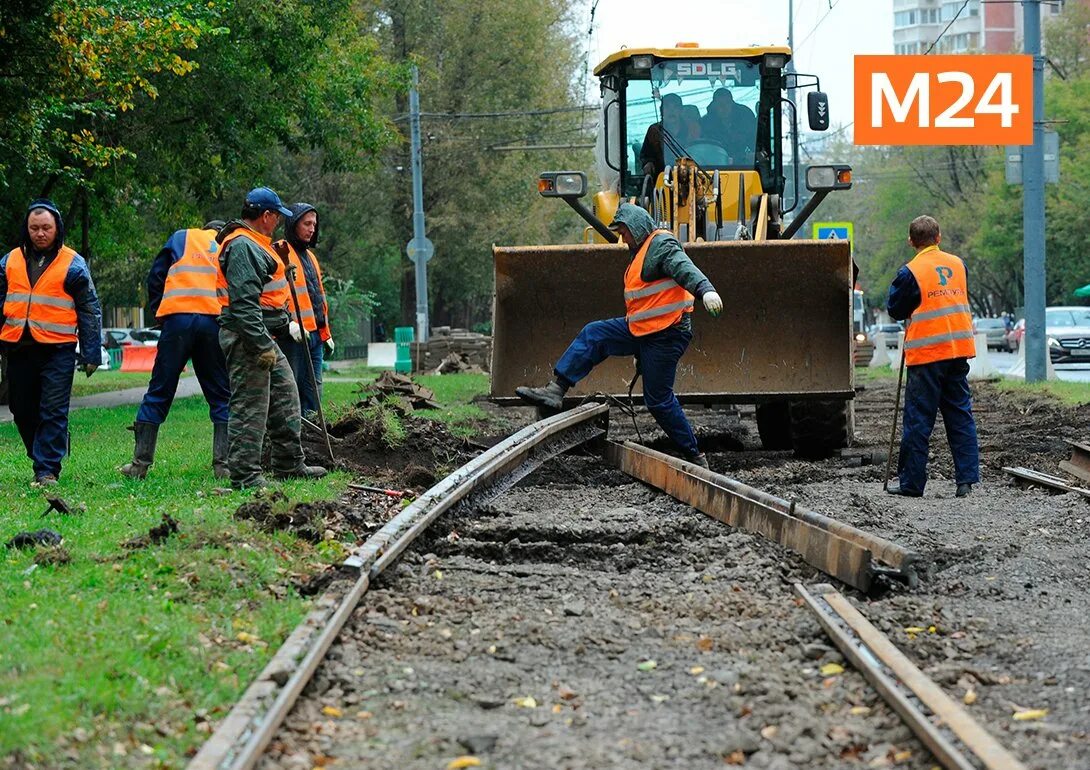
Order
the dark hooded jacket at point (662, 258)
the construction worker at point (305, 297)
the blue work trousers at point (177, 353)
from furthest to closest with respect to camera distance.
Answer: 1. the construction worker at point (305, 297)
2. the blue work trousers at point (177, 353)
3. the dark hooded jacket at point (662, 258)

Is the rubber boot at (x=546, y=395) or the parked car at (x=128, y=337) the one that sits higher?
the rubber boot at (x=546, y=395)

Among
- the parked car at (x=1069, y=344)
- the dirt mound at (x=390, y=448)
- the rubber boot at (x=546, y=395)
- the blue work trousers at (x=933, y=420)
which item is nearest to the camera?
the blue work trousers at (x=933, y=420)

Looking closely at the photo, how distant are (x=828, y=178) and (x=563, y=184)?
87.3 inches

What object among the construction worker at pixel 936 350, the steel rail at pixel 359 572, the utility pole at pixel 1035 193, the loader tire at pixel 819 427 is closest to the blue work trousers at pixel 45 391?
the steel rail at pixel 359 572

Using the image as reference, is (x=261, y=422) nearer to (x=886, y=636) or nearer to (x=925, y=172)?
(x=886, y=636)

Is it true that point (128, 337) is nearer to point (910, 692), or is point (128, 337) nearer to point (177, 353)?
point (177, 353)

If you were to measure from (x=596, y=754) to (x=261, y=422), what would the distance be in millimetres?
5929

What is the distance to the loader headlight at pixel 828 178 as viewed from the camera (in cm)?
1302

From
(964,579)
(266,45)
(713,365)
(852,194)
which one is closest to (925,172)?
(852,194)

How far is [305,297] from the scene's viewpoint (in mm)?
12094

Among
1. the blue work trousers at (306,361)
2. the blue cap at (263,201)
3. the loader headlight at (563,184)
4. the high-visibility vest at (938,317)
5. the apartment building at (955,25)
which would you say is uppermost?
the apartment building at (955,25)

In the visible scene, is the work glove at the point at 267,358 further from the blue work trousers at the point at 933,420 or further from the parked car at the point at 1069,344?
the parked car at the point at 1069,344

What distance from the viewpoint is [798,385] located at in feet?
42.0

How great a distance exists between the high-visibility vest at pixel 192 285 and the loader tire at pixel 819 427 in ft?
15.2
